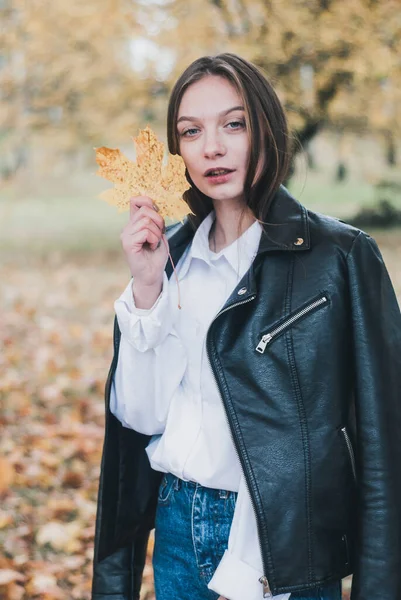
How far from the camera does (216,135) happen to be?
63.6 inches

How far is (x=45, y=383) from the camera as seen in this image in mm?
5496

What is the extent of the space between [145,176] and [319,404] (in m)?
0.64

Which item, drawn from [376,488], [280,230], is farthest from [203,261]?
[376,488]

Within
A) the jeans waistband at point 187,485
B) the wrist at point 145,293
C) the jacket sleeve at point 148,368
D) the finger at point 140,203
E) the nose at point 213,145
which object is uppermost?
the nose at point 213,145

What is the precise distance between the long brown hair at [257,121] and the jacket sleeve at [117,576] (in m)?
Answer: 1.02

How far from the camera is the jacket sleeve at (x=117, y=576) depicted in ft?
6.41

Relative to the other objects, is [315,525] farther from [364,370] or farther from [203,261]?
[203,261]

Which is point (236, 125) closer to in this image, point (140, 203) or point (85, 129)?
point (140, 203)

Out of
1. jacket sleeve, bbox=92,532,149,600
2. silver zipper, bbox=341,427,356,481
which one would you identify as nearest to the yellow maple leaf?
silver zipper, bbox=341,427,356,481

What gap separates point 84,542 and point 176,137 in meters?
2.42

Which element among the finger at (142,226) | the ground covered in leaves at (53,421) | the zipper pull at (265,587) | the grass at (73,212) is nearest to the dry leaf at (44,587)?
the ground covered in leaves at (53,421)

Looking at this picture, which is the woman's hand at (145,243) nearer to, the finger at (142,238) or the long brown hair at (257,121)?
the finger at (142,238)

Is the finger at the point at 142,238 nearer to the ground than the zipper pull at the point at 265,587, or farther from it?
farther from it

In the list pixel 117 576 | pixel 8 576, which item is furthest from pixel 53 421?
pixel 117 576
